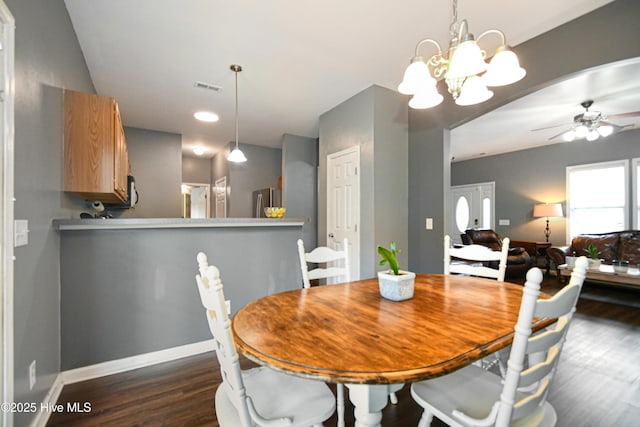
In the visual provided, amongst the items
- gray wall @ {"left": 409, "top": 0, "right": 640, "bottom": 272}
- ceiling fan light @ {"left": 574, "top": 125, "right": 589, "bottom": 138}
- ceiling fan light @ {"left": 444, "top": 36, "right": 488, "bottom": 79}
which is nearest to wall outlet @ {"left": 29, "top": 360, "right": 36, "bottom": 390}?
ceiling fan light @ {"left": 444, "top": 36, "right": 488, "bottom": 79}

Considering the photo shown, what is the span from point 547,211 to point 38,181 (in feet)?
25.4

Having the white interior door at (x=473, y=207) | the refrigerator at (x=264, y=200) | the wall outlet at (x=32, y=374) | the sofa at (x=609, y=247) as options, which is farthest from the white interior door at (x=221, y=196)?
the sofa at (x=609, y=247)

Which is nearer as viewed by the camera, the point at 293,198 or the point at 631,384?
the point at 631,384

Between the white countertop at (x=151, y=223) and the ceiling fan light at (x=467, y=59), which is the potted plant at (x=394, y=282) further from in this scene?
the white countertop at (x=151, y=223)

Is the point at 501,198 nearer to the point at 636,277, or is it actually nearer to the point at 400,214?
the point at 636,277

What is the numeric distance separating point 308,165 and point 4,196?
454cm

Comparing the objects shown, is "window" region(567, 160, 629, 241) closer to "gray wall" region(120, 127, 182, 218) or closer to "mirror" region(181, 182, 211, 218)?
"gray wall" region(120, 127, 182, 218)

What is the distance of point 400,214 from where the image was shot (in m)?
3.52

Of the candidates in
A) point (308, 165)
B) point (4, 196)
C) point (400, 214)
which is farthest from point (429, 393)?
point (308, 165)

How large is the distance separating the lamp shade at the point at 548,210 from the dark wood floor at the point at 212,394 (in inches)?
155

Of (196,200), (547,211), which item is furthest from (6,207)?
(547,211)

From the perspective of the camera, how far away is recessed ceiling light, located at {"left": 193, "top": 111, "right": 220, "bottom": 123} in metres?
4.26

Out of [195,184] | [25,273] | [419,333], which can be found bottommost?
[419,333]

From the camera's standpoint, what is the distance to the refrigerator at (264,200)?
5.38 meters
